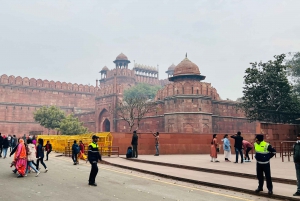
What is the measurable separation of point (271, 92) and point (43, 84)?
41.9m

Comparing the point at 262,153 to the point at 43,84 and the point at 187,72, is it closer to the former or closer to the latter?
the point at 187,72

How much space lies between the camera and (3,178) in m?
8.59

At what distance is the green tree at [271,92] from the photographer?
22.0m

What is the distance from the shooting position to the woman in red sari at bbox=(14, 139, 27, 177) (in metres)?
8.91

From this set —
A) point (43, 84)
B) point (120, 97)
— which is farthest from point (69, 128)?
point (43, 84)

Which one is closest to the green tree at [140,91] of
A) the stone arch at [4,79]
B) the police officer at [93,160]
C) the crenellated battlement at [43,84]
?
the crenellated battlement at [43,84]

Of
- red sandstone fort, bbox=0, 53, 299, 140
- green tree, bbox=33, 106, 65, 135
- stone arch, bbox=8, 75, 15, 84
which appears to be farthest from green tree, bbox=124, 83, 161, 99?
stone arch, bbox=8, 75, 15, 84

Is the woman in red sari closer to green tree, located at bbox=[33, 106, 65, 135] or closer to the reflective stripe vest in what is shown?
the reflective stripe vest

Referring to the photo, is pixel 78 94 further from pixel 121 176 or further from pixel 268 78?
pixel 121 176

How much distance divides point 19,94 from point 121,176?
4603 centimetres

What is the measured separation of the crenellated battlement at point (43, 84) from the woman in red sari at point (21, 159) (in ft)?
148

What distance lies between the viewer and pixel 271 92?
73.7 ft

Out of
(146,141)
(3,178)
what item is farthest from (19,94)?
(3,178)

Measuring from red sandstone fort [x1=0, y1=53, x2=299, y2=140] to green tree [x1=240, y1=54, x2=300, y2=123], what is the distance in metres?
2.57
